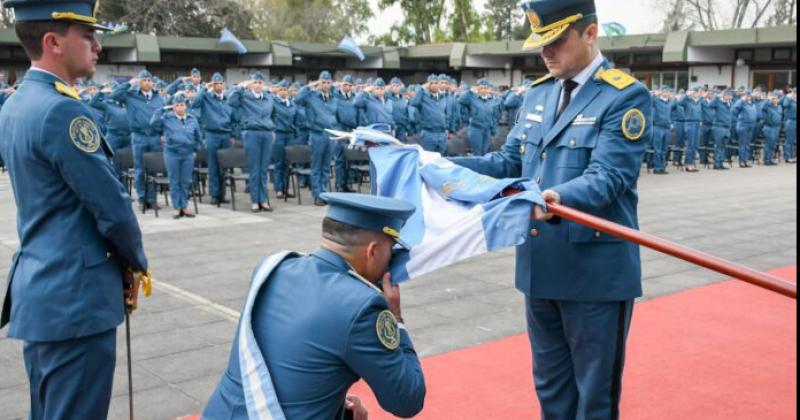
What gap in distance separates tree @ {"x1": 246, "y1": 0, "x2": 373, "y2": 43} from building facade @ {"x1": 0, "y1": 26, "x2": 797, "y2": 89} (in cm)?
1922

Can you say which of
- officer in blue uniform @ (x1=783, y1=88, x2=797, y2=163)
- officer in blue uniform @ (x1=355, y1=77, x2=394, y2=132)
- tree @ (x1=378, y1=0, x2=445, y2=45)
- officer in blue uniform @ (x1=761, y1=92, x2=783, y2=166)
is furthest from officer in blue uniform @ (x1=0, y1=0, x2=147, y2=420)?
tree @ (x1=378, y1=0, x2=445, y2=45)

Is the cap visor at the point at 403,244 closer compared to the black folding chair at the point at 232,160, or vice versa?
the cap visor at the point at 403,244

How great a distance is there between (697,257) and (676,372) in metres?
2.82

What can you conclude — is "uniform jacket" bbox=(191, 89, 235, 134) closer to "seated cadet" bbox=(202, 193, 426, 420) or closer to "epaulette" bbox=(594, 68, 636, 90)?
"epaulette" bbox=(594, 68, 636, 90)

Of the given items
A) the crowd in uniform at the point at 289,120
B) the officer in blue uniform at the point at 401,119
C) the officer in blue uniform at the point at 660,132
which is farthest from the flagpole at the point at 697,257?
the officer in blue uniform at the point at 660,132

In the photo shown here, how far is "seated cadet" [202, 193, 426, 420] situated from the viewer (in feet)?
7.09

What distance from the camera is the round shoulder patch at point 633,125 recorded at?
291 centimetres

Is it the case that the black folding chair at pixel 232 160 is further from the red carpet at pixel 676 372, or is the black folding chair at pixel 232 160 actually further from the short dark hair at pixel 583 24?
the short dark hair at pixel 583 24

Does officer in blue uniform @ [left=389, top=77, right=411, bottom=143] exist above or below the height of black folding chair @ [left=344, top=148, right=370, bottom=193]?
above

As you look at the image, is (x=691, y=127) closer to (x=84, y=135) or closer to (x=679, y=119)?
(x=679, y=119)

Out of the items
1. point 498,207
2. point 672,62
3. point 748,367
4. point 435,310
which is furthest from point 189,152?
point 672,62

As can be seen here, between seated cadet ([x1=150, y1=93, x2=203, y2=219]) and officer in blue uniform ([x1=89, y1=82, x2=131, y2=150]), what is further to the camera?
officer in blue uniform ([x1=89, y1=82, x2=131, y2=150])

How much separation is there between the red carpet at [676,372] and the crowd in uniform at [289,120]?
4096 mm

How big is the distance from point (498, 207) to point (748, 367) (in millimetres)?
2803
